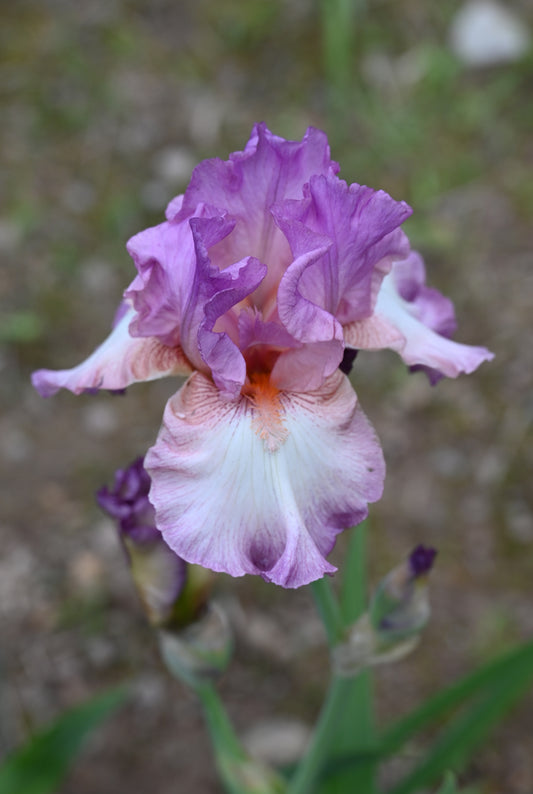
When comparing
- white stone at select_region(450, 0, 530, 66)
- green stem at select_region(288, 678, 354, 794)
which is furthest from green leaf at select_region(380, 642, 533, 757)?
white stone at select_region(450, 0, 530, 66)

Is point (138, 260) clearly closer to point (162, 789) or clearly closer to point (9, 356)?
point (162, 789)

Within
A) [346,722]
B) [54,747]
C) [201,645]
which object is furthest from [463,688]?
[54,747]

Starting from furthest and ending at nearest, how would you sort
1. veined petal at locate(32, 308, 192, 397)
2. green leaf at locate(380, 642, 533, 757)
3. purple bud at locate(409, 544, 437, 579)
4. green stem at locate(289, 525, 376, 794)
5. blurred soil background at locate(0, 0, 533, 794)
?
blurred soil background at locate(0, 0, 533, 794), green leaf at locate(380, 642, 533, 757), green stem at locate(289, 525, 376, 794), purple bud at locate(409, 544, 437, 579), veined petal at locate(32, 308, 192, 397)

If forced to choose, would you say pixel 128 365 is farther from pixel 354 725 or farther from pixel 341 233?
pixel 354 725

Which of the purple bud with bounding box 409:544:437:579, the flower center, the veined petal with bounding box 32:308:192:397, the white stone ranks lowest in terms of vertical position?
the purple bud with bounding box 409:544:437:579

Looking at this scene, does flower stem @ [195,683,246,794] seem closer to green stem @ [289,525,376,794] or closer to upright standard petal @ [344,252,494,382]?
green stem @ [289,525,376,794]

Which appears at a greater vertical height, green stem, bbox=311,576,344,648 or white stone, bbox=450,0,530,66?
white stone, bbox=450,0,530,66
